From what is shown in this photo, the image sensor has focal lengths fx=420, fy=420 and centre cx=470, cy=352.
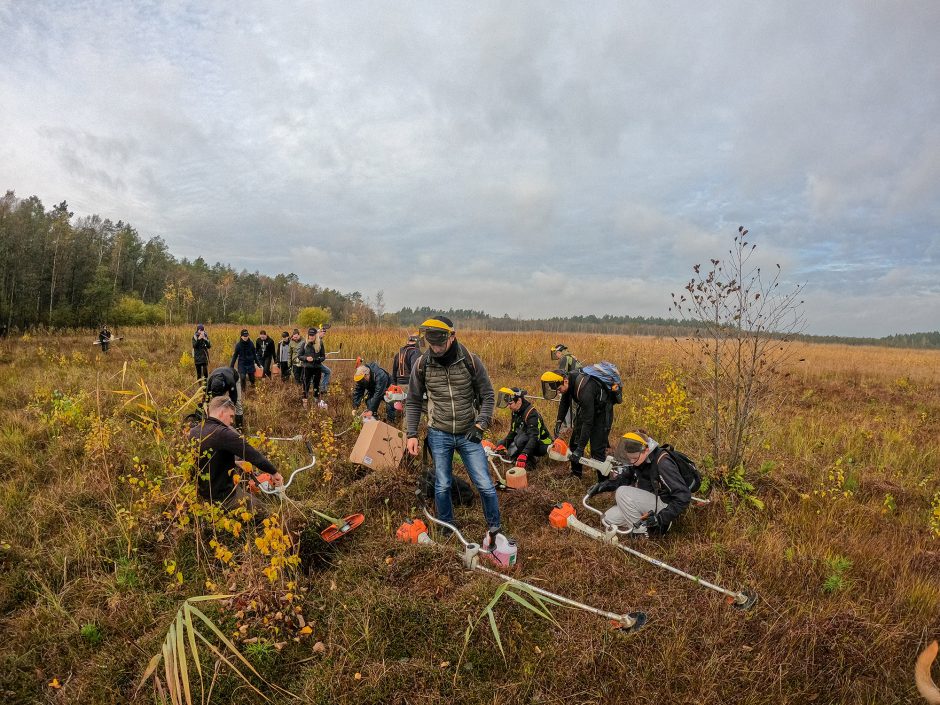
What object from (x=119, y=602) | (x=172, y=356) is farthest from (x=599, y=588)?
(x=172, y=356)

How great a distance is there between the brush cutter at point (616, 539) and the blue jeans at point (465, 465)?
743mm

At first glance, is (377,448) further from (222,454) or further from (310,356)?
(310,356)

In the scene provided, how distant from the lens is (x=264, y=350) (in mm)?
10992

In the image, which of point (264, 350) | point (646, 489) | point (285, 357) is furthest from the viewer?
point (285, 357)

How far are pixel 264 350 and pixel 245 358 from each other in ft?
4.19

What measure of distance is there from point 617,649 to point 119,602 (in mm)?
3587

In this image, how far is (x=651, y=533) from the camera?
4.05 m

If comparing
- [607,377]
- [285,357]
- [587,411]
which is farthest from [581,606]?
[285,357]

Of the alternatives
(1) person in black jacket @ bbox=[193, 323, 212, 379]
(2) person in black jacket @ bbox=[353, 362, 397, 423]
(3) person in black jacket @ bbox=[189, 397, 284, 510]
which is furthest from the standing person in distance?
(3) person in black jacket @ bbox=[189, 397, 284, 510]

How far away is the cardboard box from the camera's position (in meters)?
5.08

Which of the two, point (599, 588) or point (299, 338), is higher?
point (299, 338)

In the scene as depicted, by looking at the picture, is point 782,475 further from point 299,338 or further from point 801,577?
point 299,338

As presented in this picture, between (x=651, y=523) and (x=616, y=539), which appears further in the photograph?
(x=651, y=523)

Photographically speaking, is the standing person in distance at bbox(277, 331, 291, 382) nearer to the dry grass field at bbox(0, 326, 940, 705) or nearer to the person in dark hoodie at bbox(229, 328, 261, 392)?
the person in dark hoodie at bbox(229, 328, 261, 392)
